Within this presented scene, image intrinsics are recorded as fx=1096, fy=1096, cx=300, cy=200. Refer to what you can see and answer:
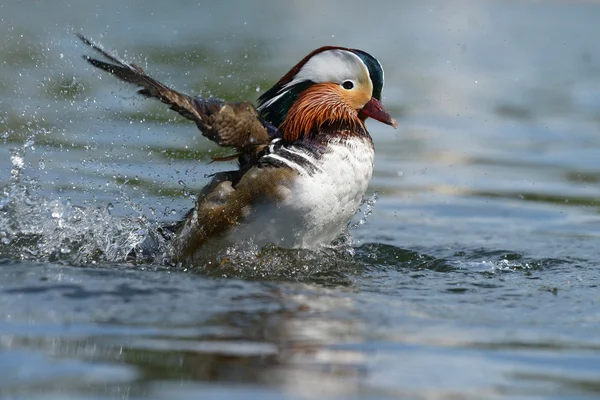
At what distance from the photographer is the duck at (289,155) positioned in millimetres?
6582

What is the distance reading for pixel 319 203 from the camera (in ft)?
21.7

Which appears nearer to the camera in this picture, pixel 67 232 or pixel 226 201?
pixel 226 201

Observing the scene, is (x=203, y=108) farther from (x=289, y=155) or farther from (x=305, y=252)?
(x=305, y=252)

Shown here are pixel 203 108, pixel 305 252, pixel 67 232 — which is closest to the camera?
pixel 203 108

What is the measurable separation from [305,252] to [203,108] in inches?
44.6

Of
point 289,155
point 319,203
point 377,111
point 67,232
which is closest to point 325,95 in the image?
point 377,111

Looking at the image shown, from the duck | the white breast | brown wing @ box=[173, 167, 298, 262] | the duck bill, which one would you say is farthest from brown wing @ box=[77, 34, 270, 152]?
the duck bill

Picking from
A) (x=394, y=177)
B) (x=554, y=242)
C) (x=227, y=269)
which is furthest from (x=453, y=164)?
(x=227, y=269)

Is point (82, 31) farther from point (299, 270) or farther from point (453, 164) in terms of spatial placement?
point (299, 270)

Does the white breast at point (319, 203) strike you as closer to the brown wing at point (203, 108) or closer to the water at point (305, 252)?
the water at point (305, 252)

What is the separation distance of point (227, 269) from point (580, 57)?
9346 mm

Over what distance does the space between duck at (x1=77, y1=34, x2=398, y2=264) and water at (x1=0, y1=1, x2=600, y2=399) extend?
0.23 metres

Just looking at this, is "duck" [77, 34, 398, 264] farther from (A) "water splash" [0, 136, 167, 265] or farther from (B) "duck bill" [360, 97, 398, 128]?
(A) "water splash" [0, 136, 167, 265]

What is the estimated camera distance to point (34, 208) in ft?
25.6
